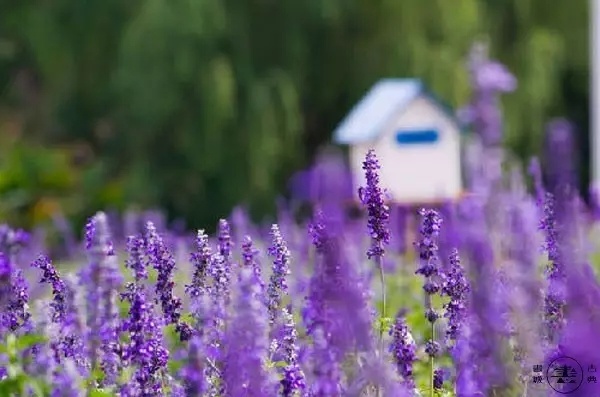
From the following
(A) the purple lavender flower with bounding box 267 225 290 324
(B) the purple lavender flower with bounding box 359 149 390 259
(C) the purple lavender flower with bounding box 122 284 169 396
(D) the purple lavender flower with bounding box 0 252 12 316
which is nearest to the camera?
(D) the purple lavender flower with bounding box 0 252 12 316

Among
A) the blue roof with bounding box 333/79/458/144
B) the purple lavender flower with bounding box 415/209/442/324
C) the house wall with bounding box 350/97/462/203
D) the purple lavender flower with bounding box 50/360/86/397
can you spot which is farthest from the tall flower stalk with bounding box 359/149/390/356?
the house wall with bounding box 350/97/462/203

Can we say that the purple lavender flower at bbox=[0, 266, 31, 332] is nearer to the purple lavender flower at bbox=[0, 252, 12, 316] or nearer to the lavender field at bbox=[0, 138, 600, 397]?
the lavender field at bbox=[0, 138, 600, 397]

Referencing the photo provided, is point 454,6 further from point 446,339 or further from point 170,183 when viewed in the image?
point 446,339

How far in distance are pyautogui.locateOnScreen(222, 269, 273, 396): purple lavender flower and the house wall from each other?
8.28 meters

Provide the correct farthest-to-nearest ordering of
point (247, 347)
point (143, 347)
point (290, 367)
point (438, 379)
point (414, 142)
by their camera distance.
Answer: point (414, 142)
point (438, 379)
point (143, 347)
point (290, 367)
point (247, 347)

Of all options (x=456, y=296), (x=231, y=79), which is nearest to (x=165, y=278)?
(x=456, y=296)

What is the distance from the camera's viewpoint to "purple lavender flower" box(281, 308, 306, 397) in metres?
2.47

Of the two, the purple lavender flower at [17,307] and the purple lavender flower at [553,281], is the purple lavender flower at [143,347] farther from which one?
the purple lavender flower at [553,281]

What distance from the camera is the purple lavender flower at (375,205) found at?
2775 mm

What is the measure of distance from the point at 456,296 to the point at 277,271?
0.39 m

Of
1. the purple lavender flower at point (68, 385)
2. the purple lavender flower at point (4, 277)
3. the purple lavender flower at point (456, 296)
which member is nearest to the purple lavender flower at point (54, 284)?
the purple lavender flower at point (4, 277)

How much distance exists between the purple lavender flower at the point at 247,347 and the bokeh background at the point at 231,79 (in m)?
12.4

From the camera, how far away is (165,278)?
9.77 ft

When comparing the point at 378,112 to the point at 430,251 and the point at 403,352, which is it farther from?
the point at 403,352
